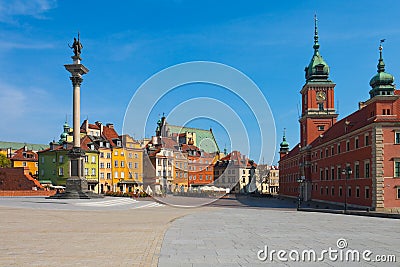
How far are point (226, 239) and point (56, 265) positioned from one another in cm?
749

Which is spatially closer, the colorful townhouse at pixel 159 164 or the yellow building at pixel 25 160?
the colorful townhouse at pixel 159 164

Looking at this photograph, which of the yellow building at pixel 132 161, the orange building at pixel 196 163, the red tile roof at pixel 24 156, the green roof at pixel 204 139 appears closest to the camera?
the orange building at pixel 196 163

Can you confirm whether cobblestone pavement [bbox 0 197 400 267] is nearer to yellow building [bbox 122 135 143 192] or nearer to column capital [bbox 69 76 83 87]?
column capital [bbox 69 76 83 87]

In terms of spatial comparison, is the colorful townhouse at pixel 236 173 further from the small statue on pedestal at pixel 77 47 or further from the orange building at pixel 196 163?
the small statue on pedestal at pixel 77 47

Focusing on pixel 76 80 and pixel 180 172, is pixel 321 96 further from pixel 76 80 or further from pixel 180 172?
pixel 76 80

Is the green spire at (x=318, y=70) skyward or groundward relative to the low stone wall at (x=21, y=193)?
skyward

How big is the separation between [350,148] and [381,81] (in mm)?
13111

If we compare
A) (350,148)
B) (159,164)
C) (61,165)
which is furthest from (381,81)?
(61,165)

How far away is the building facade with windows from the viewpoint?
47.2 m

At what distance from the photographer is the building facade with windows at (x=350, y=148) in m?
47.2

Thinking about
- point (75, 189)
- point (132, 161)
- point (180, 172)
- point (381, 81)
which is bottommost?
point (180, 172)

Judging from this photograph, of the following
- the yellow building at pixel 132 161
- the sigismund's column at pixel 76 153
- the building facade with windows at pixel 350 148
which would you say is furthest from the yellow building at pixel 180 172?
the sigismund's column at pixel 76 153

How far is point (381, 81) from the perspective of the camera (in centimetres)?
6275

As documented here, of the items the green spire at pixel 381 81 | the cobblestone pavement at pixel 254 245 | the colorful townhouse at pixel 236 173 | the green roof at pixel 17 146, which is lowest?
the colorful townhouse at pixel 236 173
